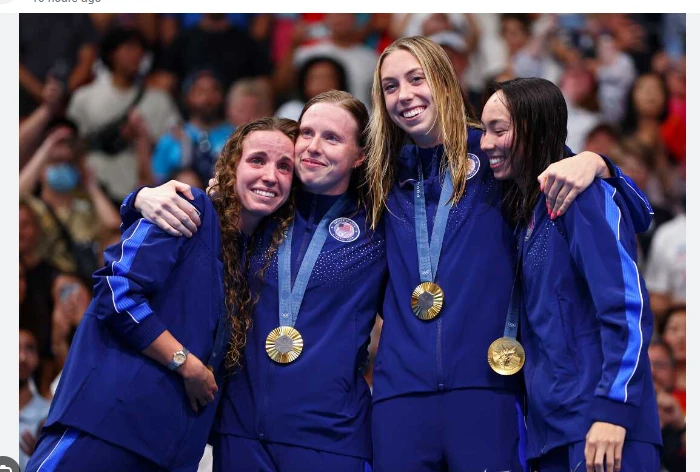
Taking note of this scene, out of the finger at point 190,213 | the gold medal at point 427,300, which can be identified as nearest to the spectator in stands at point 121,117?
the finger at point 190,213

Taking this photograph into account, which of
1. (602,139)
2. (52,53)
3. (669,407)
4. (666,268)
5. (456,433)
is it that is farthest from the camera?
(52,53)

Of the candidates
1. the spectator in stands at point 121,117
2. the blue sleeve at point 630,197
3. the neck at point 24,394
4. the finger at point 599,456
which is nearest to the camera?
the finger at point 599,456

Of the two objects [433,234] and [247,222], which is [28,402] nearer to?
[247,222]

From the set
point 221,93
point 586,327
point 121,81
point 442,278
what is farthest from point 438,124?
point 121,81

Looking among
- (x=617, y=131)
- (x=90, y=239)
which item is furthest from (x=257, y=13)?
(x=617, y=131)

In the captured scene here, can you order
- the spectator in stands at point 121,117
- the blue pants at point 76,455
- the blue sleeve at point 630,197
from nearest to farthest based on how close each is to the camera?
the blue pants at point 76,455 → the blue sleeve at point 630,197 → the spectator in stands at point 121,117

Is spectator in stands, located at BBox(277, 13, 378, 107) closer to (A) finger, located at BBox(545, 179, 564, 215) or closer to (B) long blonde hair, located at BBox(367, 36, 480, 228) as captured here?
(B) long blonde hair, located at BBox(367, 36, 480, 228)

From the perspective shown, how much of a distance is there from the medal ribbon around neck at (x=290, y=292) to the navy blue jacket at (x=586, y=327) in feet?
3.13

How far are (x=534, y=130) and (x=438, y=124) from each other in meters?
0.49

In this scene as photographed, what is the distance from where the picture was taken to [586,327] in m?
3.48

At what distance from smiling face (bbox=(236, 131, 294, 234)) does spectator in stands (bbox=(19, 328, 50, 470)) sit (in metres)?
3.39

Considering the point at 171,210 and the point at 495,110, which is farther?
the point at 495,110

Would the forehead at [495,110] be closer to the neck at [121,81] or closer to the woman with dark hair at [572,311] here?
the woman with dark hair at [572,311]

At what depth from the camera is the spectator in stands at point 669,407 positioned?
704 centimetres
